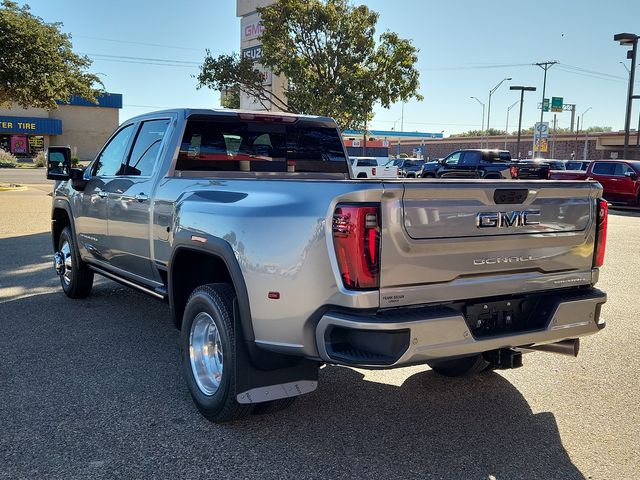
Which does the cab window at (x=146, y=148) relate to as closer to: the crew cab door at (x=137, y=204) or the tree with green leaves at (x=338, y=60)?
the crew cab door at (x=137, y=204)

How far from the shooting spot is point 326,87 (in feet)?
67.3

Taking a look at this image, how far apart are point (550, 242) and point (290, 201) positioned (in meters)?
1.58

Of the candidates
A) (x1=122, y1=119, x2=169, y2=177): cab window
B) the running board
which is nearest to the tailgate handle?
the running board

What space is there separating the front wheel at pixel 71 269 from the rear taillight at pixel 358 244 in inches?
179

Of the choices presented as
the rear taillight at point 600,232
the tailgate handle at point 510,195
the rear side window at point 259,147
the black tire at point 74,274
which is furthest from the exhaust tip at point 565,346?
the black tire at point 74,274

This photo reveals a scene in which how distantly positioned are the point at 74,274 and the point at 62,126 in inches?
2656

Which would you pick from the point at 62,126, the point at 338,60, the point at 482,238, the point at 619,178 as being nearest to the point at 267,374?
the point at 482,238

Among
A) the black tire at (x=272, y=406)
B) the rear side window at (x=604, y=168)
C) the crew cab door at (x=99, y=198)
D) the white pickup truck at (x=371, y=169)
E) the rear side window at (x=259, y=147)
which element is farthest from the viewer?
the white pickup truck at (x=371, y=169)

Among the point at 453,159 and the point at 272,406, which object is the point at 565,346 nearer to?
the point at 272,406

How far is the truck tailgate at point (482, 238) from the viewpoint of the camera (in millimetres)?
3043

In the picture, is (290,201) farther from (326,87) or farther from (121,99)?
(121,99)

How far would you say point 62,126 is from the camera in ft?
222

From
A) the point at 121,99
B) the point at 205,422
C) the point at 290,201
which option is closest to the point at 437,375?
the point at 205,422

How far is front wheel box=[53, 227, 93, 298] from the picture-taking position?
670 centimetres
